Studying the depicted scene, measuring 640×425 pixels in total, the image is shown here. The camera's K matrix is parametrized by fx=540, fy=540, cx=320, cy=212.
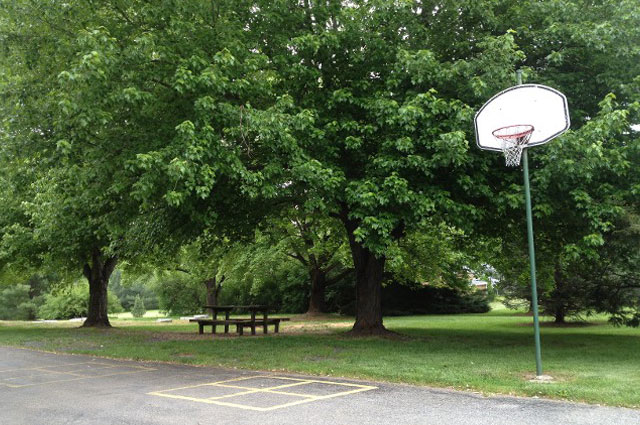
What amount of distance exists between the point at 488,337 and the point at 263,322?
706 cm

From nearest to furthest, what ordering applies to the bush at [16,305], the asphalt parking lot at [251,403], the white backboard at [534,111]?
1. the asphalt parking lot at [251,403]
2. the white backboard at [534,111]
3. the bush at [16,305]

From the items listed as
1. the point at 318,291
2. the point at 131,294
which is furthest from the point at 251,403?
the point at 131,294

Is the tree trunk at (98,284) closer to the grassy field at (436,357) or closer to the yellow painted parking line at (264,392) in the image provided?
the grassy field at (436,357)

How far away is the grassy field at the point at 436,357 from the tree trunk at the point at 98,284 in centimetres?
579

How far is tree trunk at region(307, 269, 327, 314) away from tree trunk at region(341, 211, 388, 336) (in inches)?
555

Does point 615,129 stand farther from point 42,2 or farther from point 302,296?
point 302,296

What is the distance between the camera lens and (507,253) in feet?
57.4

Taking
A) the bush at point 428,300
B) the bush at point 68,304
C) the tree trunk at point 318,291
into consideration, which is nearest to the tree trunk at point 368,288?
the tree trunk at point 318,291

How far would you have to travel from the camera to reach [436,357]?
36.5 ft

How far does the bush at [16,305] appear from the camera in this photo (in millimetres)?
41094

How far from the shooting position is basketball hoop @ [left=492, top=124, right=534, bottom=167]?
379 inches

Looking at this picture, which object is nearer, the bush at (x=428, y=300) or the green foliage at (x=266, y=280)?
the green foliage at (x=266, y=280)

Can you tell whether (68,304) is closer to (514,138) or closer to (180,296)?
(180,296)

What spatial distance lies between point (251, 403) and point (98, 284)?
61.1 feet
